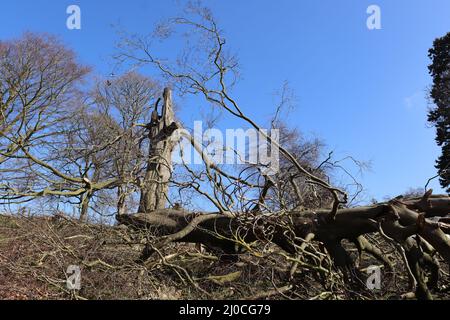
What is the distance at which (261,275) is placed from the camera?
5984mm

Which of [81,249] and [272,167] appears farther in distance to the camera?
[272,167]

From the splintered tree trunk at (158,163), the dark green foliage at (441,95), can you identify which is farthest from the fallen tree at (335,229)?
the dark green foliage at (441,95)

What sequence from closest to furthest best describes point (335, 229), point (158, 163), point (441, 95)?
point (335, 229) → point (158, 163) → point (441, 95)

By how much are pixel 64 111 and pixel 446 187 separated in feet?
55.6

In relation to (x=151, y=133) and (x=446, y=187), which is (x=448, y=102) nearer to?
(x=446, y=187)

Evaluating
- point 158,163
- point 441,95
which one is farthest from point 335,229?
point 441,95

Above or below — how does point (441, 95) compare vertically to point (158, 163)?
above

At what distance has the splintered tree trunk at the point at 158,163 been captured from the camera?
8000 mm

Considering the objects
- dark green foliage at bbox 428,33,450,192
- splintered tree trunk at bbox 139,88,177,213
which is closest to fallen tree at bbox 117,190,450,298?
splintered tree trunk at bbox 139,88,177,213

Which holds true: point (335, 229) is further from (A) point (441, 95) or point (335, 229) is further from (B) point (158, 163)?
(A) point (441, 95)

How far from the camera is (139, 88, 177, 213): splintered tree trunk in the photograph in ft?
26.2

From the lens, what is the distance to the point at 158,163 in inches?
324

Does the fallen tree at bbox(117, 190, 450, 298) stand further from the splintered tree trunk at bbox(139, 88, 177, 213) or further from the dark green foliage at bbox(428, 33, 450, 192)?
the dark green foliage at bbox(428, 33, 450, 192)
